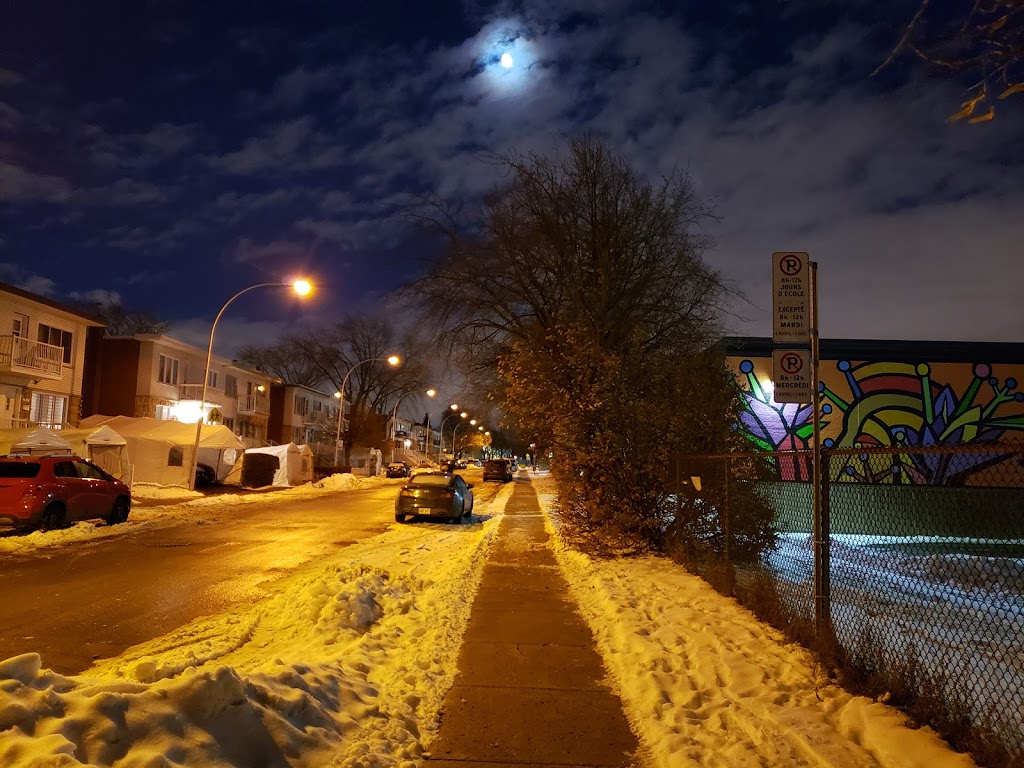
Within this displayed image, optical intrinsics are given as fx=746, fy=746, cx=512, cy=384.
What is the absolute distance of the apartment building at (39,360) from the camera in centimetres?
2980

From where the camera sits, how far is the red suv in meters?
14.9

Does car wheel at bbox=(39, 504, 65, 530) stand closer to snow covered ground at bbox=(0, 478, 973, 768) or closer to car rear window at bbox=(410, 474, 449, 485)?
car rear window at bbox=(410, 474, 449, 485)

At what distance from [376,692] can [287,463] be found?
3819cm

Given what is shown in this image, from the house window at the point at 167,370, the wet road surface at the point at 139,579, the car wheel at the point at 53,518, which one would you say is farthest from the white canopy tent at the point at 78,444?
the house window at the point at 167,370

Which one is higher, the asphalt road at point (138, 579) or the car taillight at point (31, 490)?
the car taillight at point (31, 490)

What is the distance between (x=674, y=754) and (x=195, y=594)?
7297 mm

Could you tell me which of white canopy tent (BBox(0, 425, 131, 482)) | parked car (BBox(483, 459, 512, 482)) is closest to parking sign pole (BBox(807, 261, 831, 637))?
white canopy tent (BBox(0, 425, 131, 482))

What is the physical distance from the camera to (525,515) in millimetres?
22297

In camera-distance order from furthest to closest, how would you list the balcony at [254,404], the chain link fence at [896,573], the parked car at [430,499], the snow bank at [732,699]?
the balcony at [254,404] → the parked car at [430,499] → the chain link fence at [896,573] → the snow bank at [732,699]

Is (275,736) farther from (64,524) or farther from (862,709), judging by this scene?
(64,524)

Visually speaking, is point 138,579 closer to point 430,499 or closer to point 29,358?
point 430,499

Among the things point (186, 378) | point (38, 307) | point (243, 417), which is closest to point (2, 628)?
point (38, 307)

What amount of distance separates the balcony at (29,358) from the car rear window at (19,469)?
53.6ft

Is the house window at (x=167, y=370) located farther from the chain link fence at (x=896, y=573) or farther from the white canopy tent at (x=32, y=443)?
the chain link fence at (x=896, y=573)
